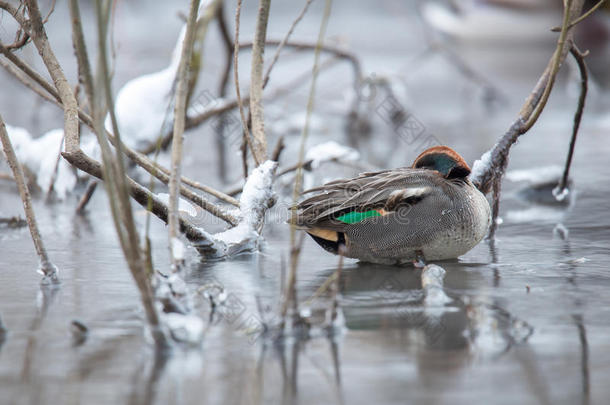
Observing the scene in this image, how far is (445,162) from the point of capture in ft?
15.5

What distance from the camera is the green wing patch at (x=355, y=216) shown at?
4.54 m

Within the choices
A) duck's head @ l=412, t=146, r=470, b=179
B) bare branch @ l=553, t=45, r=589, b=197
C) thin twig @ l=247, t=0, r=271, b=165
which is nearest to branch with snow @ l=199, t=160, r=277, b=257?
thin twig @ l=247, t=0, r=271, b=165

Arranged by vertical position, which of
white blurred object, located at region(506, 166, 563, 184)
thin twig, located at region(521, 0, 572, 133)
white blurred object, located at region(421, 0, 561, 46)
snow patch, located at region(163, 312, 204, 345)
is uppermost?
white blurred object, located at region(421, 0, 561, 46)

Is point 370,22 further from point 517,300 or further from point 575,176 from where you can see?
point 517,300

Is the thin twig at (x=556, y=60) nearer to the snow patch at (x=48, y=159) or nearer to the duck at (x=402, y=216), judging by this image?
the duck at (x=402, y=216)

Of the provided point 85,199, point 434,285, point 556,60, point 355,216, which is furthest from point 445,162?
point 85,199

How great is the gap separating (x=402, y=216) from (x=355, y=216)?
0.84 ft

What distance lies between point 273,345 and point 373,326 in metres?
0.48

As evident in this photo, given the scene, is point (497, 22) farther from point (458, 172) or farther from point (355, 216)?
point (355, 216)

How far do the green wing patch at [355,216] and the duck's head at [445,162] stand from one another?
1.66ft

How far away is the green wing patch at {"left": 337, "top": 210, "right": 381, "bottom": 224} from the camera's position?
4535mm

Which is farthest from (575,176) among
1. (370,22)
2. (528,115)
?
(370,22)

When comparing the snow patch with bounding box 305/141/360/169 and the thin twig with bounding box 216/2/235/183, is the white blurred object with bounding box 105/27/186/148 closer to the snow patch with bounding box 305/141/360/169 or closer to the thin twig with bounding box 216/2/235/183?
the thin twig with bounding box 216/2/235/183

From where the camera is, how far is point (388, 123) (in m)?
10.2
